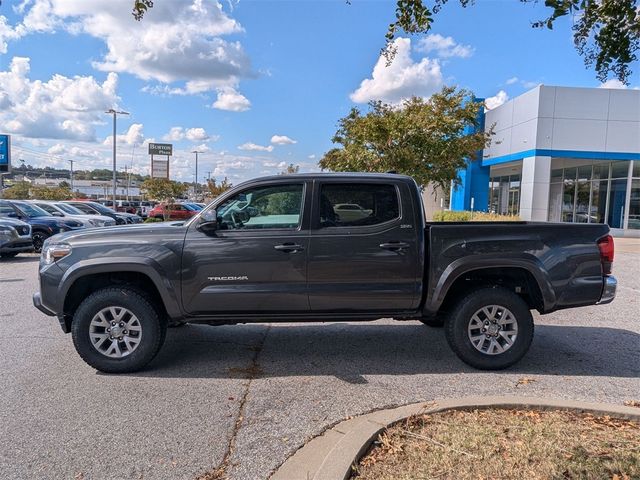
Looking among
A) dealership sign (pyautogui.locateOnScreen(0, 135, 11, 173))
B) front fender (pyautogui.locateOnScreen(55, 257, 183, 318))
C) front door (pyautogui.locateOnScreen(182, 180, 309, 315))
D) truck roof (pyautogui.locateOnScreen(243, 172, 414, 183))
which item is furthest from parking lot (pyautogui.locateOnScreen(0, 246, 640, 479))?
dealership sign (pyautogui.locateOnScreen(0, 135, 11, 173))

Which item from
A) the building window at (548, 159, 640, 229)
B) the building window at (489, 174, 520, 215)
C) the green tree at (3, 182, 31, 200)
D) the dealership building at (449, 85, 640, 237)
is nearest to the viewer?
the dealership building at (449, 85, 640, 237)

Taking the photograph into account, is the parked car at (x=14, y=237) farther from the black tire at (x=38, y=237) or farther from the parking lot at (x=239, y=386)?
the parking lot at (x=239, y=386)

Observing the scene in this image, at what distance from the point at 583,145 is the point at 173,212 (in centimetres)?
2486

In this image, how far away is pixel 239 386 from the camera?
4.58 m

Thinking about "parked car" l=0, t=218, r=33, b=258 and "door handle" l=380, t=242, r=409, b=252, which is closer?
"door handle" l=380, t=242, r=409, b=252

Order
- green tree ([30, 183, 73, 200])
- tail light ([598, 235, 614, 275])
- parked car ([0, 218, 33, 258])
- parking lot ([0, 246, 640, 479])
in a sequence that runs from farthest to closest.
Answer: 1. green tree ([30, 183, 73, 200])
2. parked car ([0, 218, 33, 258])
3. tail light ([598, 235, 614, 275])
4. parking lot ([0, 246, 640, 479])

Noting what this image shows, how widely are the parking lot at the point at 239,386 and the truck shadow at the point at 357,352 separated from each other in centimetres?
2

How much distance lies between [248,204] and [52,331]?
3393 millimetres

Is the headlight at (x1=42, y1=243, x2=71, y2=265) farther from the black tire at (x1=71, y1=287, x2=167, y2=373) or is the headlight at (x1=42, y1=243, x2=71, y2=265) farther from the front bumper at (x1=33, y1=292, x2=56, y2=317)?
the black tire at (x1=71, y1=287, x2=167, y2=373)

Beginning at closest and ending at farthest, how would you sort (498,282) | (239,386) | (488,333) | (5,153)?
(239,386) → (488,333) → (498,282) → (5,153)

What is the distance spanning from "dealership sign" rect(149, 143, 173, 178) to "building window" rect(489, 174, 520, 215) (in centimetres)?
2979

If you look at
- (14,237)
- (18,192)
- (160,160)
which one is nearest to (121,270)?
(14,237)

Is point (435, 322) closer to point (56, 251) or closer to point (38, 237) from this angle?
point (56, 251)

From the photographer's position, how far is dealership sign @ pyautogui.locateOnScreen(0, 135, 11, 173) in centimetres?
2622
